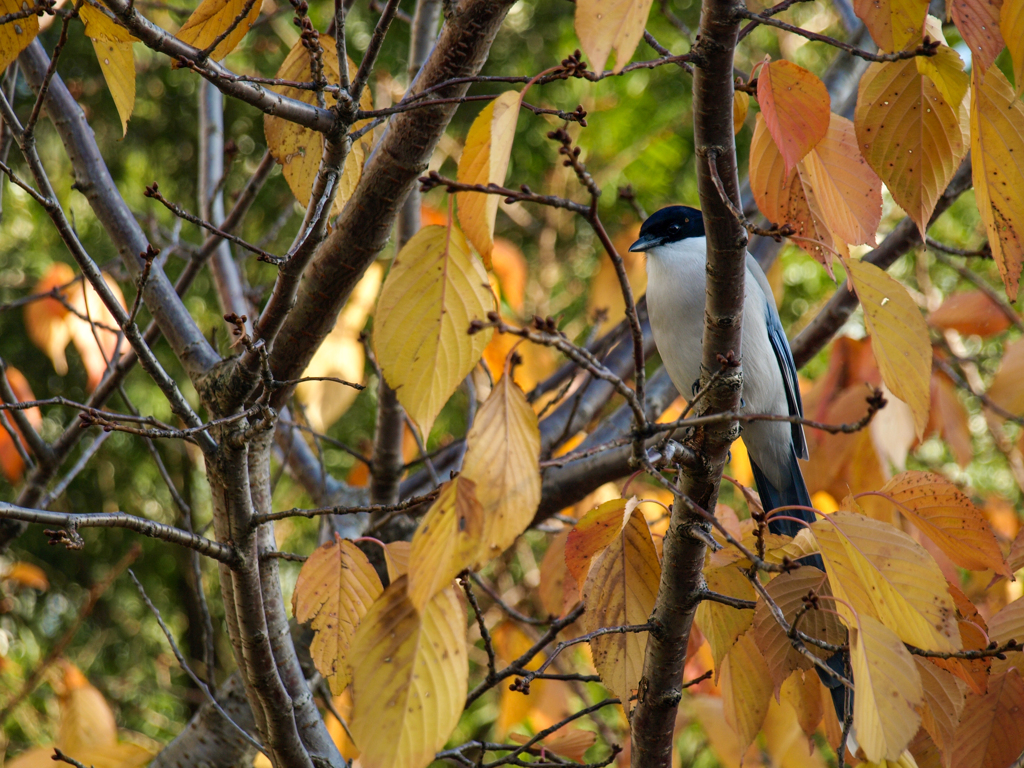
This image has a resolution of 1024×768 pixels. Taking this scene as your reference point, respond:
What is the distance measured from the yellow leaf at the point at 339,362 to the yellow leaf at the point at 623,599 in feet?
5.07

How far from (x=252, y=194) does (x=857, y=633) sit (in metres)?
1.79

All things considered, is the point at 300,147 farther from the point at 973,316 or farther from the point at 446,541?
the point at 973,316

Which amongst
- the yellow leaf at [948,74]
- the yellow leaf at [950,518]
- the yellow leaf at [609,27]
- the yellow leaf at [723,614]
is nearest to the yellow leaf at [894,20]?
the yellow leaf at [948,74]

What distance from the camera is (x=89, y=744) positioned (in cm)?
233

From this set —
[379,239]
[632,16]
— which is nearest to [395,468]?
[379,239]

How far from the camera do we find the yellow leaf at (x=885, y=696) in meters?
0.80

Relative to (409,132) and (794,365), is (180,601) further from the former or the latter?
(409,132)

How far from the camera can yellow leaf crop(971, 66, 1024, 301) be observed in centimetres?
92

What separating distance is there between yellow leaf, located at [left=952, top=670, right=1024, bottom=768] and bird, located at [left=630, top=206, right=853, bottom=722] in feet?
3.28

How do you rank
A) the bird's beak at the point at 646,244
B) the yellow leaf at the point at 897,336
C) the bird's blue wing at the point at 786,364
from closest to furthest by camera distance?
1. the yellow leaf at the point at 897,336
2. the bird's blue wing at the point at 786,364
3. the bird's beak at the point at 646,244

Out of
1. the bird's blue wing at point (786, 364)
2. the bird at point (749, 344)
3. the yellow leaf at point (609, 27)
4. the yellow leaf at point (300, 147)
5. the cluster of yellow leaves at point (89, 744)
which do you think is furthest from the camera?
the bird's blue wing at point (786, 364)

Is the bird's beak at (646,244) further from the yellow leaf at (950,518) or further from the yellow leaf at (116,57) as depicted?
the yellow leaf at (116,57)

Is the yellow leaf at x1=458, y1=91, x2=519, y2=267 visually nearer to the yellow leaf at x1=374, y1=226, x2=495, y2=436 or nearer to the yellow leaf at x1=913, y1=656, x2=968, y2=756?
the yellow leaf at x1=374, y1=226, x2=495, y2=436

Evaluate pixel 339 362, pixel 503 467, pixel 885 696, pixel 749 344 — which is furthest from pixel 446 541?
pixel 339 362
